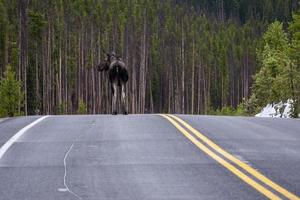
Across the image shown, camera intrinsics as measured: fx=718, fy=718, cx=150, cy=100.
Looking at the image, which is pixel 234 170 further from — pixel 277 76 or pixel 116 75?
pixel 277 76

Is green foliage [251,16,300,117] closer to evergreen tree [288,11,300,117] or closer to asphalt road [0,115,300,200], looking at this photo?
evergreen tree [288,11,300,117]

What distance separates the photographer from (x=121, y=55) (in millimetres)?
88812

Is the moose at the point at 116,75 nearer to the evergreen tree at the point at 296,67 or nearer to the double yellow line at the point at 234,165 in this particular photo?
the double yellow line at the point at 234,165

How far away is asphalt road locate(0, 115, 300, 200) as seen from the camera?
7680mm

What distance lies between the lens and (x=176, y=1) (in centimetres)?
18325

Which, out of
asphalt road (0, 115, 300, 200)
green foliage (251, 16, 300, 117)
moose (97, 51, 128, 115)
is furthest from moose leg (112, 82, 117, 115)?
green foliage (251, 16, 300, 117)

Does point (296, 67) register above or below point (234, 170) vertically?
above

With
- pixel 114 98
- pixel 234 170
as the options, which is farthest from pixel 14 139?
pixel 114 98

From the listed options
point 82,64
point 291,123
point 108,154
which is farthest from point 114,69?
point 82,64

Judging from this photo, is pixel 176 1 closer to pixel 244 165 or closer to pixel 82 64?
pixel 82 64

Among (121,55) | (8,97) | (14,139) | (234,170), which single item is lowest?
(234,170)

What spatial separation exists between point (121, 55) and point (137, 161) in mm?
79317

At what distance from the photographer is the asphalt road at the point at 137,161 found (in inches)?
302

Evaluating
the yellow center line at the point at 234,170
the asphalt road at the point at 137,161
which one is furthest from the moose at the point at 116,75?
the yellow center line at the point at 234,170
